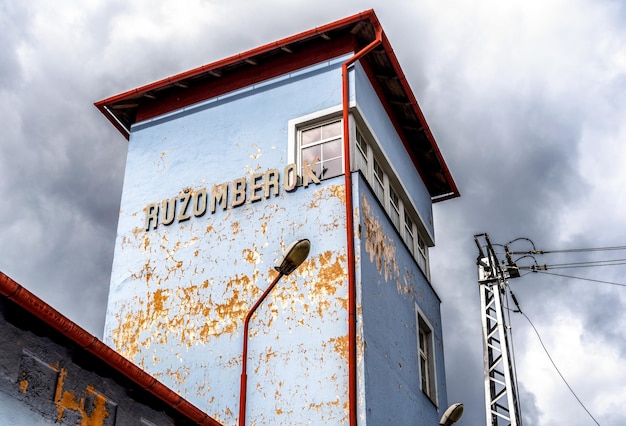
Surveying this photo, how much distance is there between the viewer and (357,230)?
1345cm

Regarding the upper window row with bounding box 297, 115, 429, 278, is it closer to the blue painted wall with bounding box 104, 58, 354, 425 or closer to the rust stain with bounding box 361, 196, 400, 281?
the blue painted wall with bounding box 104, 58, 354, 425

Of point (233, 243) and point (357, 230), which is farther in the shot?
point (233, 243)

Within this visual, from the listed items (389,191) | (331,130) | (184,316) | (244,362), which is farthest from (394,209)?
(244,362)

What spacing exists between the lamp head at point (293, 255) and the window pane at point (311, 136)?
12.0ft

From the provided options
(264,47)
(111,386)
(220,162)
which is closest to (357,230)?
(220,162)

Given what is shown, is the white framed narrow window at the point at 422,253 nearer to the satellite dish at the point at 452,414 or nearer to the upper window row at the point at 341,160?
the upper window row at the point at 341,160

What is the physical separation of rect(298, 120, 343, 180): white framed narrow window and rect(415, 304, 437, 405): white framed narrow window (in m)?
3.80

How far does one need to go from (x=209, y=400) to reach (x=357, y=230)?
3.80 metres

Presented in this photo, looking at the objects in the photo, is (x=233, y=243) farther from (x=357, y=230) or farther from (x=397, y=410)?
(x=397, y=410)

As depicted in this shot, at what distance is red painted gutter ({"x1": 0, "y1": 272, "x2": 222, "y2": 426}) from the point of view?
7391 mm

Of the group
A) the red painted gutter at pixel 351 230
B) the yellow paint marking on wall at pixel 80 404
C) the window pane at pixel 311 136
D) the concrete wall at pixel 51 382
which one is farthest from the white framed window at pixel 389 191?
the yellow paint marking on wall at pixel 80 404

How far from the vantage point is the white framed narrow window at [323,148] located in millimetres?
14383

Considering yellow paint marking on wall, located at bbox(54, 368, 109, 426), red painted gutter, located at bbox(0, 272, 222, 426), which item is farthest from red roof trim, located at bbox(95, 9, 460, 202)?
yellow paint marking on wall, located at bbox(54, 368, 109, 426)

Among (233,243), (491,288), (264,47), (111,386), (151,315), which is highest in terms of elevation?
(264,47)
